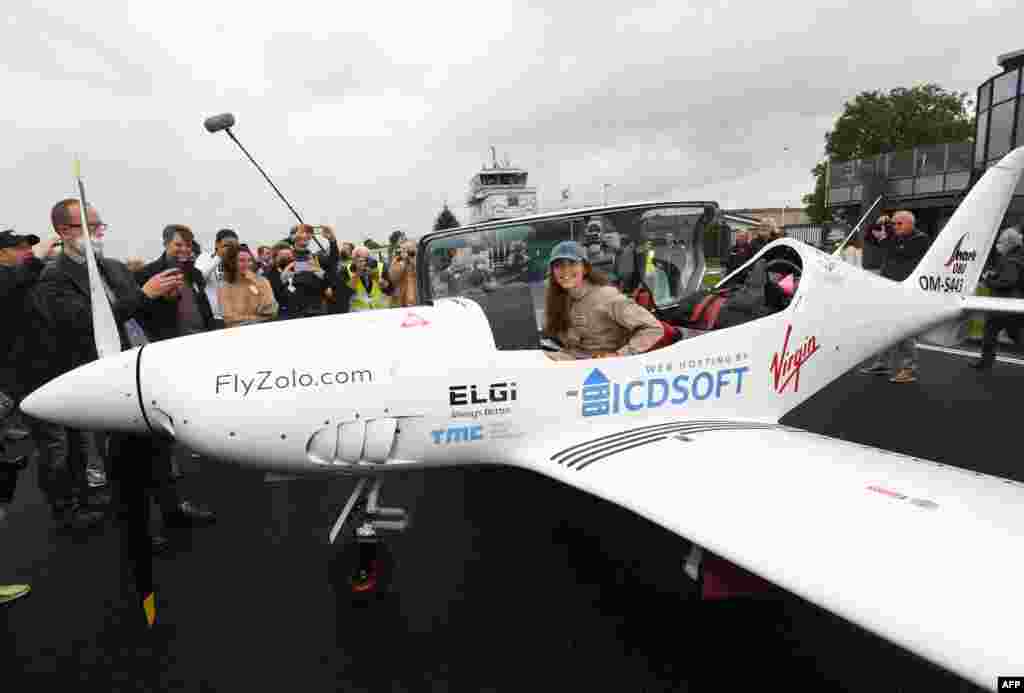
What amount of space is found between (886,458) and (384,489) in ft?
9.87

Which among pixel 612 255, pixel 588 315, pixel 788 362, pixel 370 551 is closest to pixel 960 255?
pixel 788 362

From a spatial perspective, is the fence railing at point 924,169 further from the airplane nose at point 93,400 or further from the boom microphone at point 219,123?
the airplane nose at point 93,400

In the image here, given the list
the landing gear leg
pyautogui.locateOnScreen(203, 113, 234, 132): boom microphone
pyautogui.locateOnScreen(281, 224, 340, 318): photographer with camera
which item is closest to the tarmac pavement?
the landing gear leg

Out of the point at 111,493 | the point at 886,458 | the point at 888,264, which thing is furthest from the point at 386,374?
the point at 888,264

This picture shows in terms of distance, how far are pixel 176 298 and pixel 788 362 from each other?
3799mm

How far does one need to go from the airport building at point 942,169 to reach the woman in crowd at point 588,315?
9.47 meters

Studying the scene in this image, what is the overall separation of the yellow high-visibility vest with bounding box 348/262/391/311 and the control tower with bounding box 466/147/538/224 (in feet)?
115

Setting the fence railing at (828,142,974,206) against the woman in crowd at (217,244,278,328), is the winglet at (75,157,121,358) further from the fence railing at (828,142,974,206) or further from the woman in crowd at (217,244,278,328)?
the fence railing at (828,142,974,206)

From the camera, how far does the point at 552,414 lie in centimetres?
254

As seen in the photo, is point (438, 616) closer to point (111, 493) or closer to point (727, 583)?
point (727, 583)

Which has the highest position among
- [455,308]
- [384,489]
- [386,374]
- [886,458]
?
[455,308]

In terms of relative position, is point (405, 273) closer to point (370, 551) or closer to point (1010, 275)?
point (370, 551)

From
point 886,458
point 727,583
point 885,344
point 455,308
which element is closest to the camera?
point 727,583

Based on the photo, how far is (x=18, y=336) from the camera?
3109mm
